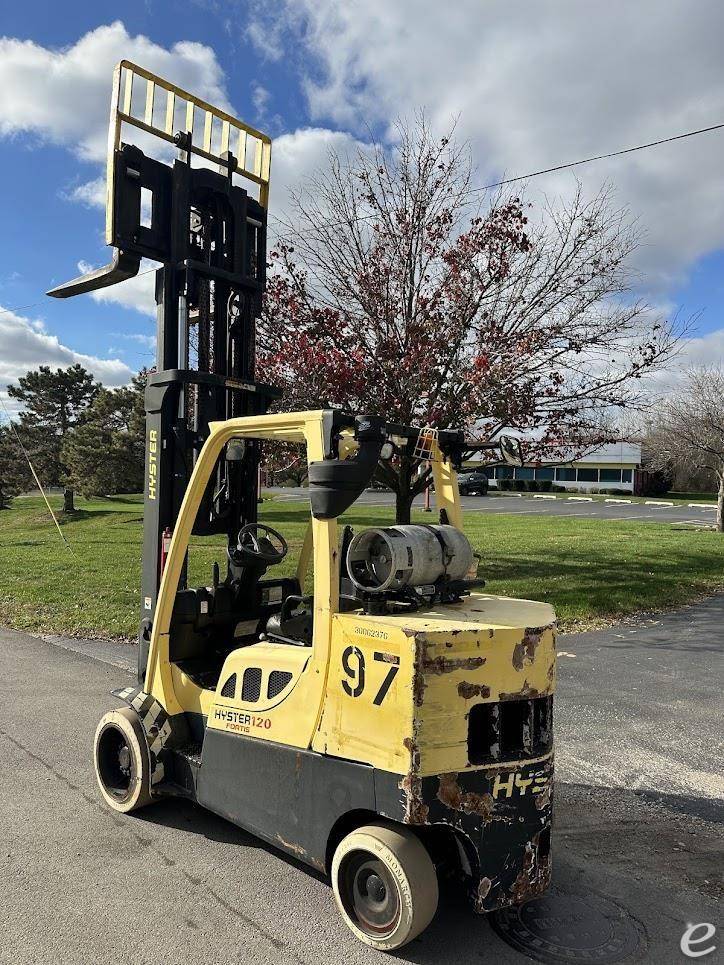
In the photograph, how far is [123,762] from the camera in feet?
15.4

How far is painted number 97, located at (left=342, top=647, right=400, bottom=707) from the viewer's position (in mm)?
3248

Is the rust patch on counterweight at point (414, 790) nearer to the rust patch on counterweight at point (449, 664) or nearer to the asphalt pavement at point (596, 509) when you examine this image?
the rust patch on counterweight at point (449, 664)

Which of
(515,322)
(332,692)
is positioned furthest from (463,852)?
(515,322)

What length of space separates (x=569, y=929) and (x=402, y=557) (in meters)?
1.89

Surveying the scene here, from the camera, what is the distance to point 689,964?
129 inches

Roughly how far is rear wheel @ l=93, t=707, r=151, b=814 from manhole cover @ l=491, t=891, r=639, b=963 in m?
2.13

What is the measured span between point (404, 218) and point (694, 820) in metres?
→ 9.30

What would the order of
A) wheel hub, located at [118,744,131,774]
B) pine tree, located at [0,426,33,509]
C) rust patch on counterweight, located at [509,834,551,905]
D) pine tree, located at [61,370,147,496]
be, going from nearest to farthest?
rust patch on counterweight, located at [509,834,551,905]
wheel hub, located at [118,744,131,774]
pine tree, located at [61,370,147,496]
pine tree, located at [0,426,33,509]

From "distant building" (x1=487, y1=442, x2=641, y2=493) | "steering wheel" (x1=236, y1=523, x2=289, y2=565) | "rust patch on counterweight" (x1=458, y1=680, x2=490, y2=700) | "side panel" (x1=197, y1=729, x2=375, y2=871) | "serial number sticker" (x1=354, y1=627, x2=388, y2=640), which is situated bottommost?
"side panel" (x1=197, y1=729, x2=375, y2=871)

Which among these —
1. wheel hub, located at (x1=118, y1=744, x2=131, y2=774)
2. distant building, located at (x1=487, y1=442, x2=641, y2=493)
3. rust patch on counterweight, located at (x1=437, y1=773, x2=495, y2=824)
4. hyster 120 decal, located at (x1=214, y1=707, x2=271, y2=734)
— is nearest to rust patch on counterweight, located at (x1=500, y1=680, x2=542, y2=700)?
rust patch on counterweight, located at (x1=437, y1=773, x2=495, y2=824)

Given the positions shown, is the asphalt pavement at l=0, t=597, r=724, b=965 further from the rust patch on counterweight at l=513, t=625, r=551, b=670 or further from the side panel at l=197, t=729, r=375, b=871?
the rust patch on counterweight at l=513, t=625, r=551, b=670

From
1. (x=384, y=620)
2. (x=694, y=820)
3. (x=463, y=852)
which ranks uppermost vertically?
(x=384, y=620)

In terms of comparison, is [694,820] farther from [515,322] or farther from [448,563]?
[515,322]

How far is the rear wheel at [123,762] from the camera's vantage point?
4.44 m
